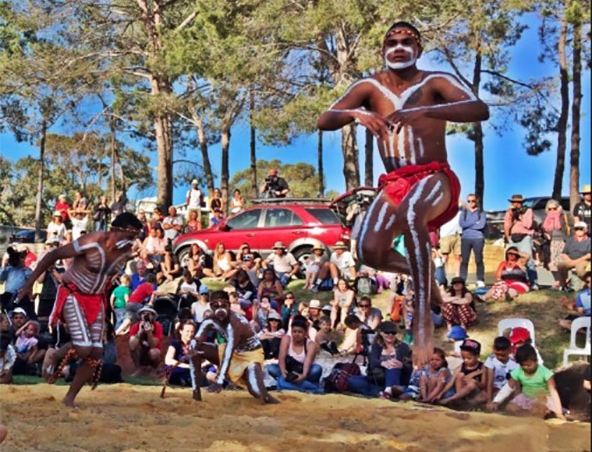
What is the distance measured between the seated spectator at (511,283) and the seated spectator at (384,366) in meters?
2.02

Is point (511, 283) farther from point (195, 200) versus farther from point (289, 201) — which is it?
point (195, 200)

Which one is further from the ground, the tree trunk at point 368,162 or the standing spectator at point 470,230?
the tree trunk at point 368,162

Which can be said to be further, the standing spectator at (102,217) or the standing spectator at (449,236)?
the standing spectator at (102,217)

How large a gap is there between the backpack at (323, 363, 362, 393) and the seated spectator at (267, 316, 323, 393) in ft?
0.32

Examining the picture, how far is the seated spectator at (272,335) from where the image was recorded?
8.99 m

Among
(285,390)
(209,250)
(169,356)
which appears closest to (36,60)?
(209,250)

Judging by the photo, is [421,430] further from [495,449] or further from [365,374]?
[365,374]

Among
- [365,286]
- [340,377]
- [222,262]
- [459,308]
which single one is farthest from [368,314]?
[222,262]

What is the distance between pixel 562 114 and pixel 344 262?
134 inches

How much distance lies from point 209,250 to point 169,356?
11.8ft

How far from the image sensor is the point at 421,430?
6137mm

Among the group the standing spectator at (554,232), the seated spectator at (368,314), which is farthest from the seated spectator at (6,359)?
the standing spectator at (554,232)

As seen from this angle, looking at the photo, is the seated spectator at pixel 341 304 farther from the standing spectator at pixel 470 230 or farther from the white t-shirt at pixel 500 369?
the white t-shirt at pixel 500 369

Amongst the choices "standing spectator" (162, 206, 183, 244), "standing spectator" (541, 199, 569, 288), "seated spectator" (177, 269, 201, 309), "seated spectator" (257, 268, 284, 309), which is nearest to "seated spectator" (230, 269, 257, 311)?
"seated spectator" (257, 268, 284, 309)
